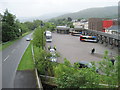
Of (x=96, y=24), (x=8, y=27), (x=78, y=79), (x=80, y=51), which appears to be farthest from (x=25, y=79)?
Answer: (x=96, y=24)

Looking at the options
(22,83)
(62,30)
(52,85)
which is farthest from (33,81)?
(62,30)

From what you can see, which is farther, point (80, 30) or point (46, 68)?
point (80, 30)

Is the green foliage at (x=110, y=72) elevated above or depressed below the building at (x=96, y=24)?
below

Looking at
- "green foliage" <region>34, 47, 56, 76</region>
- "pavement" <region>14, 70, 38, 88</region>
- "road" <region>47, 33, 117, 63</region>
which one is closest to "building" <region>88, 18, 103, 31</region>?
"road" <region>47, 33, 117, 63</region>

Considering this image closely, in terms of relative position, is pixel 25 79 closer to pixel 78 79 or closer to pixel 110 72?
pixel 78 79

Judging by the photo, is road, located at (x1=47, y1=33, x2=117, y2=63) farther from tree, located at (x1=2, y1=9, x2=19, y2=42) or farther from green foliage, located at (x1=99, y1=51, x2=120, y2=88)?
tree, located at (x1=2, y1=9, x2=19, y2=42)

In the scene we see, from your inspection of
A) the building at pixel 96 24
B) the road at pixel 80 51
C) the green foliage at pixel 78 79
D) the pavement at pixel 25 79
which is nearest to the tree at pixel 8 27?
the road at pixel 80 51

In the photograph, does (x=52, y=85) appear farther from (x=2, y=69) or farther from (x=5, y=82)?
(x=2, y=69)

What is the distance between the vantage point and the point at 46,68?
13641 mm

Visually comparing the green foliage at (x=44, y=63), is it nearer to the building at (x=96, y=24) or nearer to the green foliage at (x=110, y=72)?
the green foliage at (x=110, y=72)

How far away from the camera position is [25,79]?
511 inches

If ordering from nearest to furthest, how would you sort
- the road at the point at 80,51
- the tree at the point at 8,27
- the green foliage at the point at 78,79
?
the green foliage at the point at 78,79, the road at the point at 80,51, the tree at the point at 8,27

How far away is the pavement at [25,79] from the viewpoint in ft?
38.8

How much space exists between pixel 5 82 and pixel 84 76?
8158 mm
